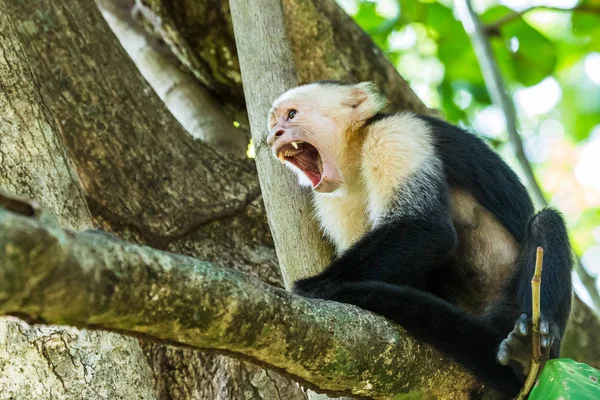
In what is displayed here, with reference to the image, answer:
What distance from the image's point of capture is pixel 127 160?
4.20m

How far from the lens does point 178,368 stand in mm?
3818

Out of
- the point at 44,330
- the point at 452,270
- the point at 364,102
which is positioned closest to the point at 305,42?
the point at 364,102

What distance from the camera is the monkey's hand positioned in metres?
2.80

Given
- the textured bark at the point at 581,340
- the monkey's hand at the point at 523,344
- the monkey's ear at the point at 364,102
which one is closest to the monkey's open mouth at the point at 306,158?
the monkey's ear at the point at 364,102

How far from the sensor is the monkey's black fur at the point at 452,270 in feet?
9.45

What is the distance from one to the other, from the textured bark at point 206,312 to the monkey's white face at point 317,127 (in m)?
1.47

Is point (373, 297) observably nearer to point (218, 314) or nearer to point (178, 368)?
point (218, 314)

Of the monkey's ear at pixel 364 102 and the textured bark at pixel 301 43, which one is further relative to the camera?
the textured bark at pixel 301 43

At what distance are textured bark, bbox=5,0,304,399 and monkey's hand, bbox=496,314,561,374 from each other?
1.51 m

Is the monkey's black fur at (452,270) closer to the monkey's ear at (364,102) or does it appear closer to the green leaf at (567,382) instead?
the monkey's ear at (364,102)

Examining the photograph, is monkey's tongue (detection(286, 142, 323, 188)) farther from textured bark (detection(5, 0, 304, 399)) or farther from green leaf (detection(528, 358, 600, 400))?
green leaf (detection(528, 358, 600, 400))

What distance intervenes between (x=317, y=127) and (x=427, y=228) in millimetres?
1010

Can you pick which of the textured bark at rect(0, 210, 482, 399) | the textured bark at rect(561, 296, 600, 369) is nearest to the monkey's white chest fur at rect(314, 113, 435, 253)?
the textured bark at rect(0, 210, 482, 399)

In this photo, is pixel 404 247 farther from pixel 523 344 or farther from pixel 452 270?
pixel 523 344
